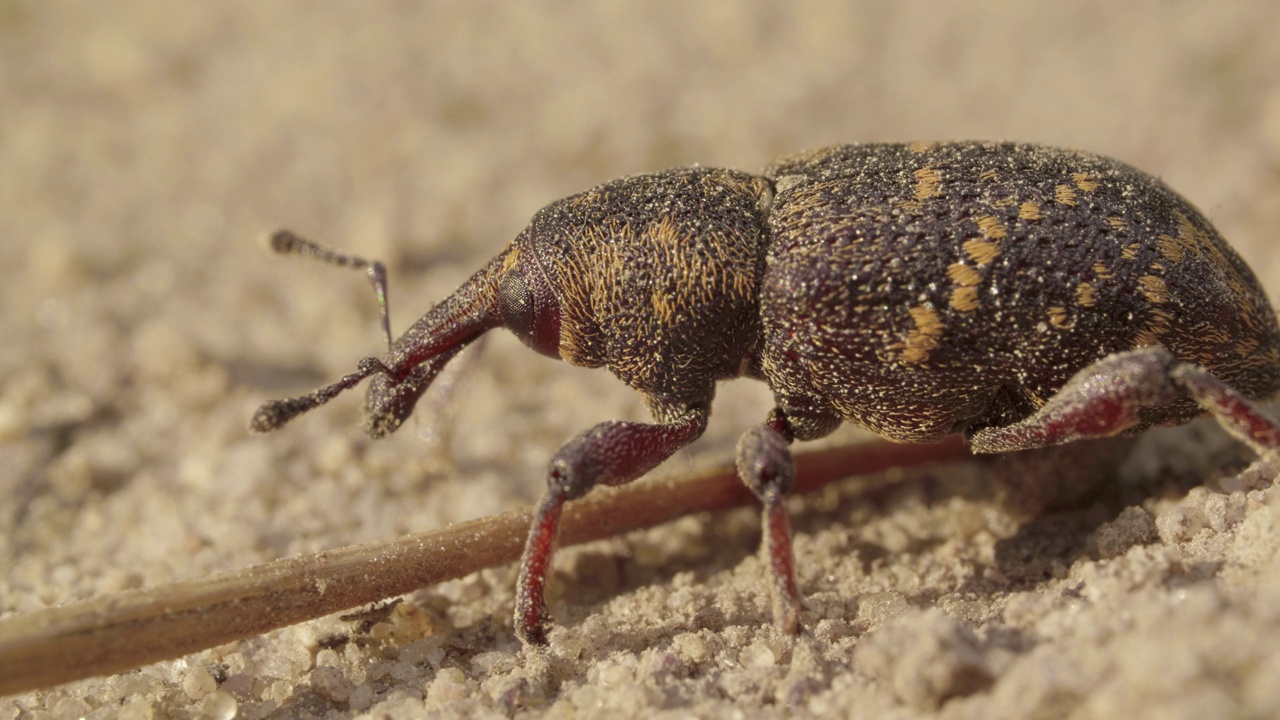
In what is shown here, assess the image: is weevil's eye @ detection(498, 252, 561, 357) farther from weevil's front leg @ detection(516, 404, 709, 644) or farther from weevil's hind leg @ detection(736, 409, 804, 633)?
weevil's hind leg @ detection(736, 409, 804, 633)

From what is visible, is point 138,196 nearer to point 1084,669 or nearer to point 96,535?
point 96,535

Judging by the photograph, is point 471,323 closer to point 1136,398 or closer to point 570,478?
point 570,478

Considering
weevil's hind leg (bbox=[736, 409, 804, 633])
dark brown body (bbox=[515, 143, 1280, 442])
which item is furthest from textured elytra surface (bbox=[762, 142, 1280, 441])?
weevil's hind leg (bbox=[736, 409, 804, 633])

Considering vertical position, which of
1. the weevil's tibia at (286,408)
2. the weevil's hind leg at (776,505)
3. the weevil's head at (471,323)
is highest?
the weevil's head at (471,323)

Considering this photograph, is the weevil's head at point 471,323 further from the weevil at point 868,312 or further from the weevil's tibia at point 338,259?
the weevil's tibia at point 338,259

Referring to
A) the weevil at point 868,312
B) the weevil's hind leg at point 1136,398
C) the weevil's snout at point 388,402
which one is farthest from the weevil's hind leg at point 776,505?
the weevil's snout at point 388,402

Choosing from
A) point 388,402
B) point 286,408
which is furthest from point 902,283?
point 286,408
